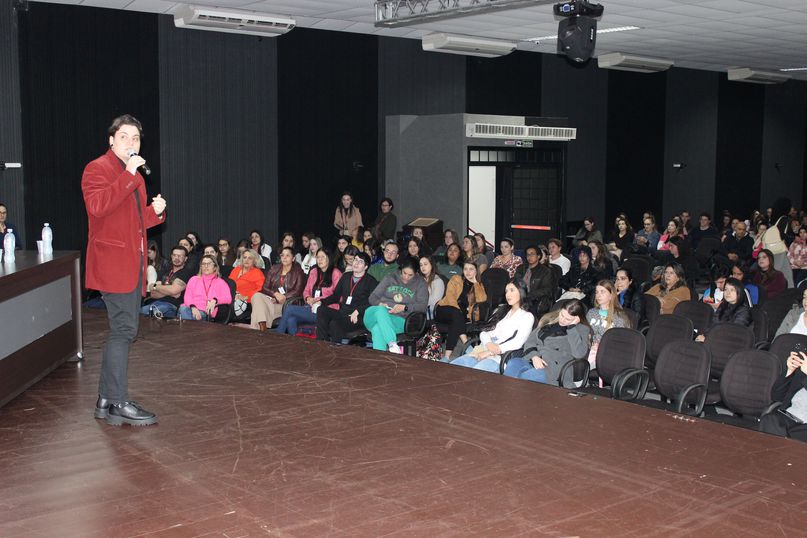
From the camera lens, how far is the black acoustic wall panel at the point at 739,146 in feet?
67.1

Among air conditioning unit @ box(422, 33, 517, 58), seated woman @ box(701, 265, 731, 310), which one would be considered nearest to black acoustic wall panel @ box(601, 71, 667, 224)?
air conditioning unit @ box(422, 33, 517, 58)

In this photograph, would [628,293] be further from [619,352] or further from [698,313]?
[619,352]

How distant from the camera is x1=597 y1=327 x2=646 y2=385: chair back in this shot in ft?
20.3

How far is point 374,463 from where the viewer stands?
13.1 ft

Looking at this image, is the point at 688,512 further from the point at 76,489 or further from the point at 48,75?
the point at 48,75

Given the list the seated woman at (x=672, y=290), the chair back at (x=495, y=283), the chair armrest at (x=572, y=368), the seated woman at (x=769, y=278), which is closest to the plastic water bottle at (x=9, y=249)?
the chair armrest at (x=572, y=368)

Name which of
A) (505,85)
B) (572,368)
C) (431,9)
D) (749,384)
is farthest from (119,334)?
(505,85)

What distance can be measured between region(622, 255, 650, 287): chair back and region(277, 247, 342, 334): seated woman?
3858 millimetres

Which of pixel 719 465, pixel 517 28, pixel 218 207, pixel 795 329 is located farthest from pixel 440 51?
pixel 719 465

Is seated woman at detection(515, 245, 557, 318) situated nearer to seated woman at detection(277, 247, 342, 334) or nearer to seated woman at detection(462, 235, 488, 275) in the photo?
seated woman at detection(462, 235, 488, 275)

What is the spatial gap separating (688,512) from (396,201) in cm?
1164

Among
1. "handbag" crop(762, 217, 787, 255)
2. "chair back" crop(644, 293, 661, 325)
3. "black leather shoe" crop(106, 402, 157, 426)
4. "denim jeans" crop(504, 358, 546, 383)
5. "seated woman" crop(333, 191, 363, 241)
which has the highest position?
"seated woman" crop(333, 191, 363, 241)

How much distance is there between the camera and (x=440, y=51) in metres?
14.7

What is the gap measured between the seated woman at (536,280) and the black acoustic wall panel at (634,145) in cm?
846
